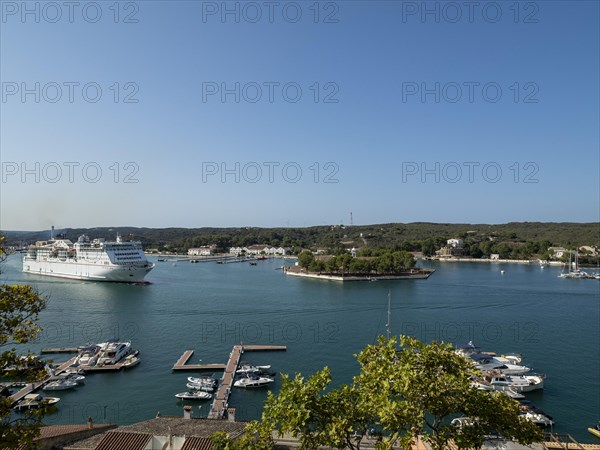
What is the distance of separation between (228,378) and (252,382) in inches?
43.5

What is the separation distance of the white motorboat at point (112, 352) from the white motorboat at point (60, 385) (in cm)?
198

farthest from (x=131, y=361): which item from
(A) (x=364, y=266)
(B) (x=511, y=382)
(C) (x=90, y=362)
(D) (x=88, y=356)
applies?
(A) (x=364, y=266)

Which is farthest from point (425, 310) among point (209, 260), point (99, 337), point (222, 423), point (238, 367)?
point (209, 260)

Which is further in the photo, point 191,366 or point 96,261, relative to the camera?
point 96,261

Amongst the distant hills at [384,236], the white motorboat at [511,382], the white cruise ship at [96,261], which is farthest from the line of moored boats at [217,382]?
the distant hills at [384,236]

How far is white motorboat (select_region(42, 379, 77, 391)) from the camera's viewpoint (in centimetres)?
1473

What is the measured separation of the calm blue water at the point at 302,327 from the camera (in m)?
14.2

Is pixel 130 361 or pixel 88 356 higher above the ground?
pixel 88 356

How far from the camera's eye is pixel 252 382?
1502 centimetres

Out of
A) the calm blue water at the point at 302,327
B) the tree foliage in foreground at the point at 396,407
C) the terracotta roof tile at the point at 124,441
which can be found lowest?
the calm blue water at the point at 302,327

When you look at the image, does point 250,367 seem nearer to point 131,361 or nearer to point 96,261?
point 131,361

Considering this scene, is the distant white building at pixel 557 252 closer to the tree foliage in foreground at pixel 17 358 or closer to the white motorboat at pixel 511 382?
the white motorboat at pixel 511 382

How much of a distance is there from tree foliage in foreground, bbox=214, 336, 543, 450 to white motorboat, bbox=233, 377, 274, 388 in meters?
10.5

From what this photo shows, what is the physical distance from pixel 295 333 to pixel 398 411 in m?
18.6
